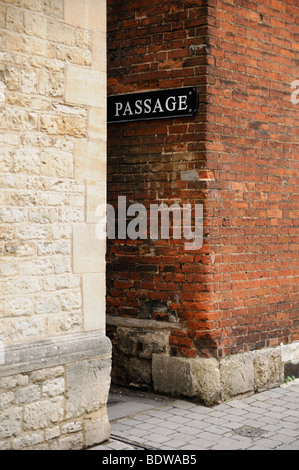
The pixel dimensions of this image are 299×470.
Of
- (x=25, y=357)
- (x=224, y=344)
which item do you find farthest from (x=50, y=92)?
(x=224, y=344)

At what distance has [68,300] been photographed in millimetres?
4973

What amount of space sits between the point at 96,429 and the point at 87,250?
4.44 ft

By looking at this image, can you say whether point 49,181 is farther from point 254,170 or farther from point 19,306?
point 254,170

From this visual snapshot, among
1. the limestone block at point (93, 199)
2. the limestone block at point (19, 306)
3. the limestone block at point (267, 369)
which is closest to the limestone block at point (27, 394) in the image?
the limestone block at point (19, 306)

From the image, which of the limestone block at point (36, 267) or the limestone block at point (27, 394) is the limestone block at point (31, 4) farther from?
the limestone block at point (27, 394)

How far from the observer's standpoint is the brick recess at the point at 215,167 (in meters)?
6.35

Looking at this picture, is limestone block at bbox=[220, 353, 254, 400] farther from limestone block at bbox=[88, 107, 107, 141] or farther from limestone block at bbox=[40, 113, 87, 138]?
limestone block at bbox=[40, 113, 87, 138]

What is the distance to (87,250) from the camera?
201 inches

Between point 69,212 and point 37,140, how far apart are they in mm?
576

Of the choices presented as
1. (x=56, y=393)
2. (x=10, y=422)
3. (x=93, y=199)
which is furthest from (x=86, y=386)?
(x=93, y=199)

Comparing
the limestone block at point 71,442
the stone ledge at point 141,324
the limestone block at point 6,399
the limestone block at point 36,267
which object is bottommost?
the limestone block at point 71,442

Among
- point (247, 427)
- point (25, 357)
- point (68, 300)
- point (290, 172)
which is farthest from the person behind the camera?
point (290, 172)

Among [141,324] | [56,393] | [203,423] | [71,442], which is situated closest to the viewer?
[56,393]

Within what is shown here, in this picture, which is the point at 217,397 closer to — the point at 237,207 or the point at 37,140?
the point at 237,207
